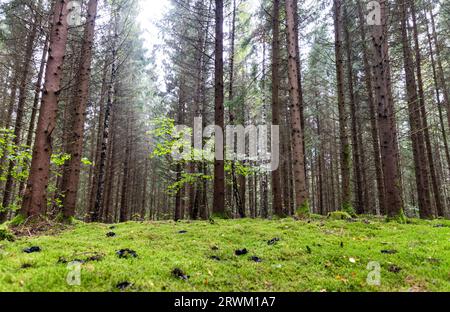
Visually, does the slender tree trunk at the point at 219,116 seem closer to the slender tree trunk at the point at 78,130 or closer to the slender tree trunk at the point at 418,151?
the slender tree trunk at the point at 78,130

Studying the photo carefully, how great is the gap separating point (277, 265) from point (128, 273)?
2.27m

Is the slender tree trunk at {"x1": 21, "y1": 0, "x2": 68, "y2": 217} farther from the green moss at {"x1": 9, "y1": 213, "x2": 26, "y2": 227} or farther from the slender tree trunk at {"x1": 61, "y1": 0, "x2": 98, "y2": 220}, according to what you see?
the slender tree trunk at {"x1": 61, "y1": 0, "x2": 98, "y2": 220}

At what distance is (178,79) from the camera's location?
864 inches

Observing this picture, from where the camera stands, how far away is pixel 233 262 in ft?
15.1

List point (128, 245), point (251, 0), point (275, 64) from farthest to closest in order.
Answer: point (251, 0) → point (275, 64) → point (128, 245)

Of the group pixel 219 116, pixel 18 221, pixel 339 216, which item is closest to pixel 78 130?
pixel 18 221

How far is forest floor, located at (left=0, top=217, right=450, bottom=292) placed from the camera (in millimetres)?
3504

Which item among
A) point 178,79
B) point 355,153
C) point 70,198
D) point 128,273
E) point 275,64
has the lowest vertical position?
point 128,273

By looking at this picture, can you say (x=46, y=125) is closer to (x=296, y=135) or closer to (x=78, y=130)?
(x=78, y=130)

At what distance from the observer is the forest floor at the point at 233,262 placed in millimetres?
3504

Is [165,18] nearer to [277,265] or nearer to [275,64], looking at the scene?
[275,64]

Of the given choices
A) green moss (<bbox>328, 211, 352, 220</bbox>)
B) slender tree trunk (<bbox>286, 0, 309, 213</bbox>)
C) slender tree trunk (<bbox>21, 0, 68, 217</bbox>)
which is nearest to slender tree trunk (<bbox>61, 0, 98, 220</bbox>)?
slender tree trunk (<bbox>21, 0, 68, 217</bbox>)

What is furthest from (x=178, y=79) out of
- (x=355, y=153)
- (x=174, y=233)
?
(x=174, y=233)
